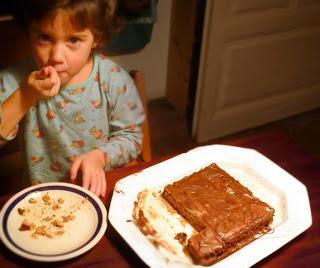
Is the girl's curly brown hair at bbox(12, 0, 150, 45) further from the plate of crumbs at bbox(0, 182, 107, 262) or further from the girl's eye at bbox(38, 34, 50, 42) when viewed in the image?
the plate of crumbs at bbox(0, 182, 107, 262)

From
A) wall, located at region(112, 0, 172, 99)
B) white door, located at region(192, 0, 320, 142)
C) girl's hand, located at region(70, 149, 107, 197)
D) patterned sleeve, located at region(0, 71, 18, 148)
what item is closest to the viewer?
girl's hand, located at region(70, 149, 107, 197)

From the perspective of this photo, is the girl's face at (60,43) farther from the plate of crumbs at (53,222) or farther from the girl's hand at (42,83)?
the plate of crumbs at (53,222)

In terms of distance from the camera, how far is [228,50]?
7.48ft

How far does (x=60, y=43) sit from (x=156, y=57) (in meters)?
1.62

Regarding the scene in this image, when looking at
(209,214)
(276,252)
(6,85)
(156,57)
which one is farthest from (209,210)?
(156,57)

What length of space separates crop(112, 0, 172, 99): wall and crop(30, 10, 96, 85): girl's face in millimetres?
1364

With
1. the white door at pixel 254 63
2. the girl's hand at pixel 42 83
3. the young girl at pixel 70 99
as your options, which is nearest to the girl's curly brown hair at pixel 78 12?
the young girl at pixel 70 99

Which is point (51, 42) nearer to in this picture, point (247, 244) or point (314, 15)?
point (247, 244)

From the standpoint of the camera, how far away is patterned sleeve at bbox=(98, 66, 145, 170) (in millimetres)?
1222

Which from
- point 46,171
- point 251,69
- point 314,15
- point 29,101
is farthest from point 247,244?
point 314,15

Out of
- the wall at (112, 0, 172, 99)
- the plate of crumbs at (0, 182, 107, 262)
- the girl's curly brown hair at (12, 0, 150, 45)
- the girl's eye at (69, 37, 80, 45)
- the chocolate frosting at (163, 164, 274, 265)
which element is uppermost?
the girl's curly brown hair at (12, 0, 150, 45)

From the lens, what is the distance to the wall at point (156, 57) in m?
2.46

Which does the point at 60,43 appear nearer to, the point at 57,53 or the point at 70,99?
the point at 57,53

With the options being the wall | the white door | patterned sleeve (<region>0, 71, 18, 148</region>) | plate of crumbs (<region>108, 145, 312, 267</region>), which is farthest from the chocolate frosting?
the wall
